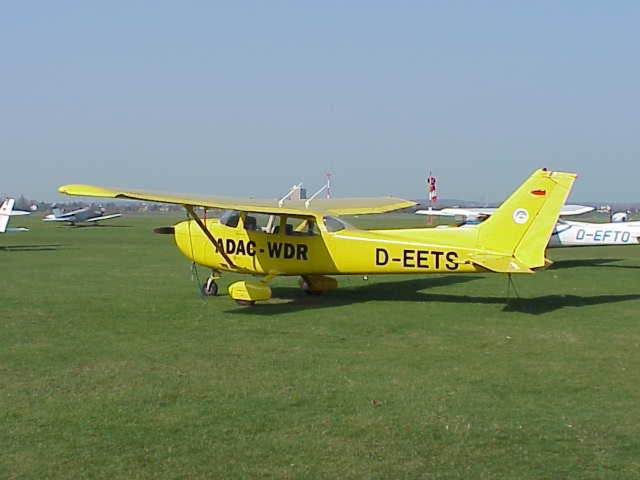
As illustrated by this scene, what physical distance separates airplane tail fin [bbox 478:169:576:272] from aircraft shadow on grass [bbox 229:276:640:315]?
0.94 metres

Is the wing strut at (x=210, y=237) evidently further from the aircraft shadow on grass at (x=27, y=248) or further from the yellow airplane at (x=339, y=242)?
the aircraft shadow on grass at (x=27, y=248)

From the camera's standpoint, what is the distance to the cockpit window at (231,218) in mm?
13547

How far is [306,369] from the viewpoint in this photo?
7.79m

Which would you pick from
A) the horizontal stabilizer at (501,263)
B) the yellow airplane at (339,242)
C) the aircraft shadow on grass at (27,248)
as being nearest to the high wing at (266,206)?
the yellow airplane at (339,242)

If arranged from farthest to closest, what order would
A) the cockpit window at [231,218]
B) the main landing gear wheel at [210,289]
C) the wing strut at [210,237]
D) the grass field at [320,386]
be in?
the main landing gear wheel at [210,289], the cockpit window at [231,218], the wing strut at [210,237], the grass field at [320,386]

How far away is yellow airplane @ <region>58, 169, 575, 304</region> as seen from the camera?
11.6 meters

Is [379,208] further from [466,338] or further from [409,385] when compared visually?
[409,385]

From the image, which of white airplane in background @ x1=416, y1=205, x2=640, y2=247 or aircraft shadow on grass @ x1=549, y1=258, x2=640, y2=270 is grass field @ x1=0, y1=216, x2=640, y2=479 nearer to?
white airplane in background @ x1=416, y1=205, x2=640, y2=247

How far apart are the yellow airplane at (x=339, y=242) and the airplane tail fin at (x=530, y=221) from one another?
0.05 ft

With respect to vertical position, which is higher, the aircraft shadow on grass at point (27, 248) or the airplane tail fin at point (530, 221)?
the airplane tail fin at point (530, 221)

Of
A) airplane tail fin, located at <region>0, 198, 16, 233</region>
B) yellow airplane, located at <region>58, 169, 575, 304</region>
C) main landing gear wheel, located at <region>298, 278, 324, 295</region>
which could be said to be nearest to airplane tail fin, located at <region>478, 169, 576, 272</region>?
yellow airplane, located at <region>58, 169, 575, 304</region>

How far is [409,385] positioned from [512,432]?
5.10 feet

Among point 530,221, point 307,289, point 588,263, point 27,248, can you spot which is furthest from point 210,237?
point 27,248

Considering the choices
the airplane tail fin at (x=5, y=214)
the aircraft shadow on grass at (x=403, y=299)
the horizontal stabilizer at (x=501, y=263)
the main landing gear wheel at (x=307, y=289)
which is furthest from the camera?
the airplane tail fin at (x=5, y=214)
